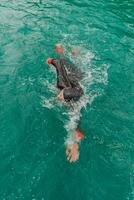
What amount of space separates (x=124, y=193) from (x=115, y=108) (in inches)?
162

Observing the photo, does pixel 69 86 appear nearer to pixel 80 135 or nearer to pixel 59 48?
pixel 80 135

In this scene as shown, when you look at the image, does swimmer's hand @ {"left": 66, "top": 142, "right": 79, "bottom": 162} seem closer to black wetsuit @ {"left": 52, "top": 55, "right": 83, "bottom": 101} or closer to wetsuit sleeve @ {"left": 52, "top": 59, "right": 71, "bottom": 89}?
black wetsuit @ {"left": 52, "top": 55, "right": 83, "bottom": 101}

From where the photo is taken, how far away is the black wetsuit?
Result: 1269 centimetres

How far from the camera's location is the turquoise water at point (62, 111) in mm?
10094

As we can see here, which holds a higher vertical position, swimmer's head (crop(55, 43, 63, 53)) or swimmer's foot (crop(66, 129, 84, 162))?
swimmer's head (crop(55, 43, 63, 53))

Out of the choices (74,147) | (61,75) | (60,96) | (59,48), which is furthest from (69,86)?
(59,48)

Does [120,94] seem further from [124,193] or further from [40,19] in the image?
[40,19]

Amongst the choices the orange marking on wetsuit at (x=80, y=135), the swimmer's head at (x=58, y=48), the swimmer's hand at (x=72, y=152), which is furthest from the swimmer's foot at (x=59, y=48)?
the swimmer's hand at (x=72, y=152)

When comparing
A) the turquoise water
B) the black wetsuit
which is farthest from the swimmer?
the turquoise water

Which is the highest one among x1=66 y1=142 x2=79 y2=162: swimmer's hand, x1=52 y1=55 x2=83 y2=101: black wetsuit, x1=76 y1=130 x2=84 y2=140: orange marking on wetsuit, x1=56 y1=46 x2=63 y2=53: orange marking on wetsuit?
x1=52 y1=55 x2=83 y2=101: black wetsuit

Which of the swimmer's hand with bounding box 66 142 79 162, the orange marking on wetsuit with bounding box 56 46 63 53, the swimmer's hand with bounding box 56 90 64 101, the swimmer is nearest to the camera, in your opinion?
the swimmer's hand with bounding box 66 142 79 162

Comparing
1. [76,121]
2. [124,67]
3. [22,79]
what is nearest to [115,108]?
[76,121]

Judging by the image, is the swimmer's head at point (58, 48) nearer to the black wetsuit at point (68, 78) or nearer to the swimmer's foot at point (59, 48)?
the swimmer's foot at point (59, 48)

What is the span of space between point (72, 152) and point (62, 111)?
2.12m
